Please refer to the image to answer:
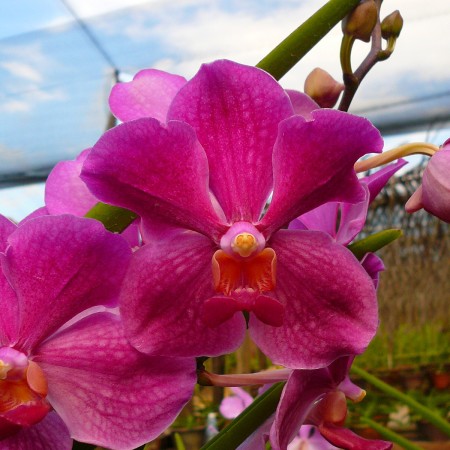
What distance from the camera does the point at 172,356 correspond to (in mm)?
384

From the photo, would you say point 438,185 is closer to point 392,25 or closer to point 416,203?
point 416,203

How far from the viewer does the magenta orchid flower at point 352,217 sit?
0.42 metres

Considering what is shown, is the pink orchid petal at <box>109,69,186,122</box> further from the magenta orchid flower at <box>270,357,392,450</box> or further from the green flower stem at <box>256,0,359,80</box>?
the magenta orchid flower at <box>270,357,392,450</box>

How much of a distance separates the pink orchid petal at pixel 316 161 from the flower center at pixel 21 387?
0.17 metres

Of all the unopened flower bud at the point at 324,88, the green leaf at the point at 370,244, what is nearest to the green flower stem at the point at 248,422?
the green leaf at the point at 370,244

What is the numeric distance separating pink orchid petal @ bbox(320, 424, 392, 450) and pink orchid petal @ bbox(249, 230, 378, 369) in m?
0.13

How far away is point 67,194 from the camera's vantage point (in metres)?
0.49

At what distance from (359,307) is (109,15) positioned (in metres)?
3.99

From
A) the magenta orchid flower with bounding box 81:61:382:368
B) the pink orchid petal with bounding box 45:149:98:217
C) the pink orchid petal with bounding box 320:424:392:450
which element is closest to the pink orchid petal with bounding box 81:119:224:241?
the magenta orchid flower with bounding box 81:61:382:368

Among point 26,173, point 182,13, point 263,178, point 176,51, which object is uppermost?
point 263,178

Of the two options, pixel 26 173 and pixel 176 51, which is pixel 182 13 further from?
pixel 26 173

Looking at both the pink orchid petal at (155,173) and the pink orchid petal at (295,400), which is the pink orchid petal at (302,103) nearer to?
the pink orchid petal at (155,173)

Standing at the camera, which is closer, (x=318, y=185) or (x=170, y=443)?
(x=318, y=185)

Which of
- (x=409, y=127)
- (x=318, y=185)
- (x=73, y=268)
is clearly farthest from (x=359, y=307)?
(x=409, y=127)
